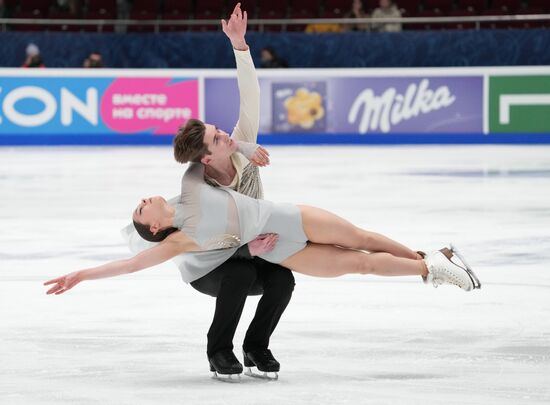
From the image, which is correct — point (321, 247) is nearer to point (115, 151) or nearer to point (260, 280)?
point (260, 280)

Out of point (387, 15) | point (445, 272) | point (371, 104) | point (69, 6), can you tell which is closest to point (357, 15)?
point (387, 15)

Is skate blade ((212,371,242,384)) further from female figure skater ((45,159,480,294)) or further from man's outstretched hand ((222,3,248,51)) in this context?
man's outstretched hand ((222,3,248,51))

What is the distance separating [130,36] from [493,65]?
5.26 metres

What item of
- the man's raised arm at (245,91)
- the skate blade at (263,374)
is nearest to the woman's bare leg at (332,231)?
the man's raised arm at (245,91)

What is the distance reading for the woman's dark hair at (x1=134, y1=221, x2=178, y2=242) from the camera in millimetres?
4074

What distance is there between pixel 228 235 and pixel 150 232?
0.88 ft

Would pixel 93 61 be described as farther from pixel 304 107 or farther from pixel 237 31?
pixel 237 31

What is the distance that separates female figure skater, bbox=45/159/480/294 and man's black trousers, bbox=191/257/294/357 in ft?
0.14

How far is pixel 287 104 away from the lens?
17.1 metres

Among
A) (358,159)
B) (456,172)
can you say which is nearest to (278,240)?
(456,172)

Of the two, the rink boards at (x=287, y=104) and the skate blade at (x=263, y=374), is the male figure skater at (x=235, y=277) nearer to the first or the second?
the skate blade at (x=263, y=374)

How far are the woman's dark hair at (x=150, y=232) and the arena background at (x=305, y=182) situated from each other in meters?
0.46

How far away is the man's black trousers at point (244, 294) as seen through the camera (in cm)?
401

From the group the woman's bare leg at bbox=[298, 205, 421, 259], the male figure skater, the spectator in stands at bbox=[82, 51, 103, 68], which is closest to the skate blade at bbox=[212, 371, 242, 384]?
the male figure skater
